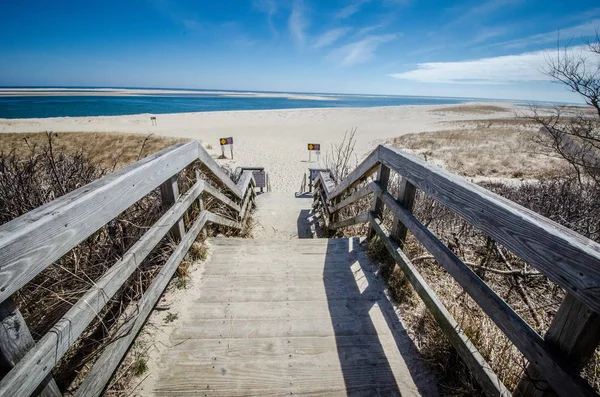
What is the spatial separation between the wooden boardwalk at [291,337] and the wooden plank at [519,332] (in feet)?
2.21

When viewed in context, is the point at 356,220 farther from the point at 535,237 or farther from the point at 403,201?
the point at 535,237

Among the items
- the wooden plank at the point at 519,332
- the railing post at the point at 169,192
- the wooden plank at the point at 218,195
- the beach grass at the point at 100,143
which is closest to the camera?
the wooden plank at the point at 519,332

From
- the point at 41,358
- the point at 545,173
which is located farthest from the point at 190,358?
the point at 545,173

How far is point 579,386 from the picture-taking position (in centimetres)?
95

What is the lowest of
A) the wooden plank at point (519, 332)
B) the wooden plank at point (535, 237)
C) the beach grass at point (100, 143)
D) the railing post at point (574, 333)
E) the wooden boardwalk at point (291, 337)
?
the beach grass at point (100, 143)

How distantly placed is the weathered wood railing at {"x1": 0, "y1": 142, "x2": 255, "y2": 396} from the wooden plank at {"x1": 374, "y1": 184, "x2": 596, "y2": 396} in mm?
1858

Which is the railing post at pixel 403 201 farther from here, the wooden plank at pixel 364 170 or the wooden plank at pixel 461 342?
the wooden plank at pixel 364 170

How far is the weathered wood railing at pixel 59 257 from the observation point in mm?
898

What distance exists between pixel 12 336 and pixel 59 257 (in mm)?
274

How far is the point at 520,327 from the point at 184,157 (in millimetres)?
2445

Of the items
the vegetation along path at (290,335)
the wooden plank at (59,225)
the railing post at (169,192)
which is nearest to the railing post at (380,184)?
the vegetation along path at (290,335)

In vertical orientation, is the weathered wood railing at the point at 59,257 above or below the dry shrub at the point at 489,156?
above

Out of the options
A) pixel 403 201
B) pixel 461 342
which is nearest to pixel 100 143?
pixel 403 201

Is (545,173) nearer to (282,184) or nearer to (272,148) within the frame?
(282,184)
